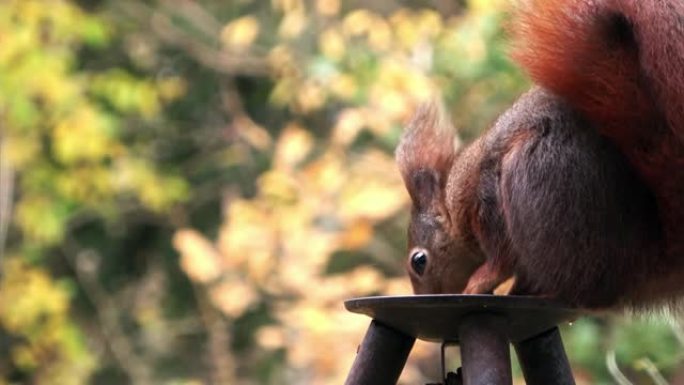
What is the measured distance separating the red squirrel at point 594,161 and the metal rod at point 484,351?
9.9 inches

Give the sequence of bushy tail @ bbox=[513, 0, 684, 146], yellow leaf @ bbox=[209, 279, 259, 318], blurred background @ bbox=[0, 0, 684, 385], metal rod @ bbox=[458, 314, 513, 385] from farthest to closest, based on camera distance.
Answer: yellow leaf @ bbox=[209, 279, 259, 318] → blurred background @ bbox=[0, 0, 684, 385] → bushy tail @ bbox=[513, 0, 684, 146] → metal rod @ bbox=[458, 314, 513, 385]

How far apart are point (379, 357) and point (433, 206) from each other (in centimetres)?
58

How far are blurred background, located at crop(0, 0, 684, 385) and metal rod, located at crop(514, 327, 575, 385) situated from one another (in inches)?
76.4

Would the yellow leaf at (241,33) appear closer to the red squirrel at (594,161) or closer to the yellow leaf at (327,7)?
the yellow leaf at (327,7)

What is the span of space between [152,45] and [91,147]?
70 cm

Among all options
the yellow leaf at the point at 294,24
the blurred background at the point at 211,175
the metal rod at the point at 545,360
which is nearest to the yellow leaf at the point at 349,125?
the blurred background at the point at 211,175

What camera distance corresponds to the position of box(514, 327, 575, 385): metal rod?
166cm

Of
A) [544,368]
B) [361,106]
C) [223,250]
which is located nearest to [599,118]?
[544,368]

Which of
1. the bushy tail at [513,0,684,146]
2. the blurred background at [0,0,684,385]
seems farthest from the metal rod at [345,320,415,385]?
the blurred background at [0,0,684,385]

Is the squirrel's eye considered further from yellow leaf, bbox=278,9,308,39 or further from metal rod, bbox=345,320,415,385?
yellow leaf, bbox=278,9,308,39

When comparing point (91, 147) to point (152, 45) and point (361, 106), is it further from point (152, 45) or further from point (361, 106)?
point (361, 106)

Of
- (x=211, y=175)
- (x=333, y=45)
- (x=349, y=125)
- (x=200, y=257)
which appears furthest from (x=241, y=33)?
(x=211, y=175)

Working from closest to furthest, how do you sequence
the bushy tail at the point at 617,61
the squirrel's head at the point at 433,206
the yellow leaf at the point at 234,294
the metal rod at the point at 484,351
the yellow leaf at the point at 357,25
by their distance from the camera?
1. the metal rod at the point at 484,351
2. the bushy tail at the point at 617,61
3. the squirrel's head at the point at 433,206
4. the yellow leaf at the point at 357,25
5. the yellow leaf at the point at 234,294

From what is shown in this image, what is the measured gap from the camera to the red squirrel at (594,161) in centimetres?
178
